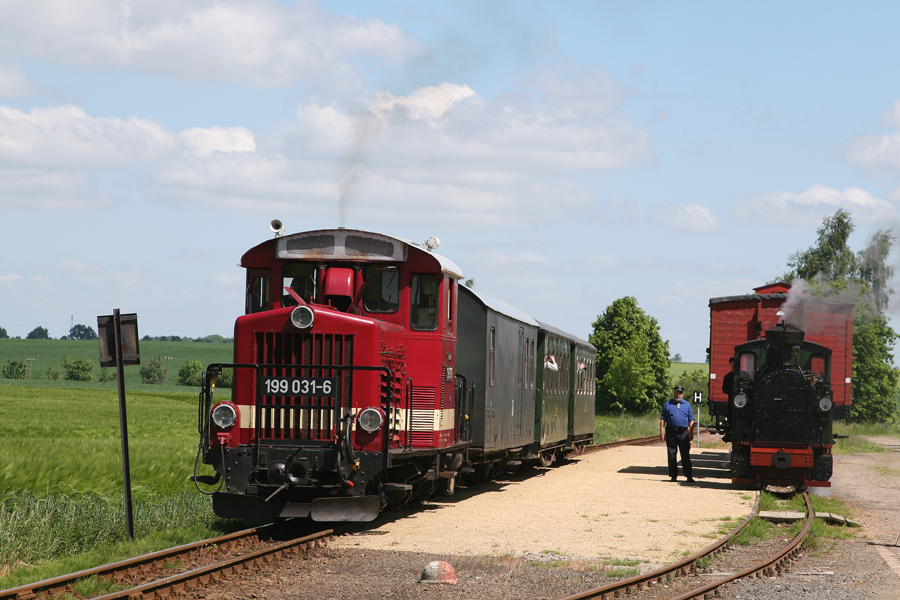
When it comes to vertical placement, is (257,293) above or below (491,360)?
above

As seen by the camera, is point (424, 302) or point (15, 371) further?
point (15, 371)

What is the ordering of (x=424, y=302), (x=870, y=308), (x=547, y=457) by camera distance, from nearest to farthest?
(x=424, y=302)
(x=547, y=457)
(x=870, y=308)

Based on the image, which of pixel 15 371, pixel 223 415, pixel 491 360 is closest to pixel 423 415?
pixel 223 415

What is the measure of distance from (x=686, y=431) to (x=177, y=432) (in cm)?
1776

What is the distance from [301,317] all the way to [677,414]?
10.5 metres

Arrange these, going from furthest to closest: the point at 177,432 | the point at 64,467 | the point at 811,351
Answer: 1. the point at 177,432
2. the point at 811,351
3. the point at 64,467

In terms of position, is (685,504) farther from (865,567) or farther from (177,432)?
(177,432)

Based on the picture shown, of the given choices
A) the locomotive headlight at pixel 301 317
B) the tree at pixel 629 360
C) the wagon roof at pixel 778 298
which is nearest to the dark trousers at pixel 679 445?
the wagon roof at pixel 778 298

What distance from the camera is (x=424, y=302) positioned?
12047mm

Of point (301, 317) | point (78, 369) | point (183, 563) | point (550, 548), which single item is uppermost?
point (301, 317)

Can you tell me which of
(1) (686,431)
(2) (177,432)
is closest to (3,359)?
(2) (177,432)

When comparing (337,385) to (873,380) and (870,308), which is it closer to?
(870,308)

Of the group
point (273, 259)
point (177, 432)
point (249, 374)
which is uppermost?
point (273, 259)

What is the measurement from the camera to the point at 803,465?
1689 centimetres
